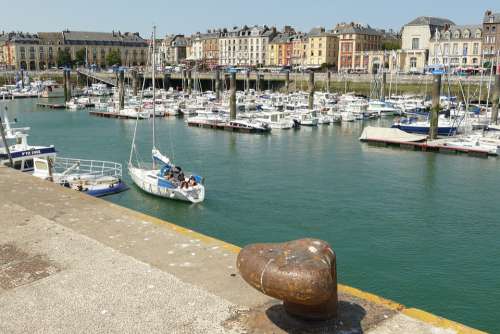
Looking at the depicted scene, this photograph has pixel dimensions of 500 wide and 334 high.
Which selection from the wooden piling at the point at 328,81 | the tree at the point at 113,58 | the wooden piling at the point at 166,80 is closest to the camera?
the wooden piling at the point at 328,81

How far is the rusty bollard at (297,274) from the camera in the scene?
6.37 meters

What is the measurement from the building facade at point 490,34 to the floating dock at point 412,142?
6425cm

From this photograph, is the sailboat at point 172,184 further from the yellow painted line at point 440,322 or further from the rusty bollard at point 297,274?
the rusty bollard at point 297,274

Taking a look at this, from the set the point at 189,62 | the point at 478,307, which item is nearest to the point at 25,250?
the point at 478,307

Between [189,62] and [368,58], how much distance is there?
5334 centimetres

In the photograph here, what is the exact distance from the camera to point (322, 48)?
12494 centimetres

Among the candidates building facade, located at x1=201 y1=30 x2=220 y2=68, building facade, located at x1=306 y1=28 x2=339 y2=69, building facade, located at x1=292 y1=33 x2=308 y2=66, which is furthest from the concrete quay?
building facade, located at x1=201 y1=30 x2=220 y2=68


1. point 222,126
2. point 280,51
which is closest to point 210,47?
point 280,51

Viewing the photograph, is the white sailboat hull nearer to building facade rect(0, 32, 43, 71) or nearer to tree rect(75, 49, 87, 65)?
tree rect(75, 49, 87, 65)

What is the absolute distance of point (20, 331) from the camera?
291 inches

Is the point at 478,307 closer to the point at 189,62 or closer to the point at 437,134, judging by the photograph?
the point at 437,134

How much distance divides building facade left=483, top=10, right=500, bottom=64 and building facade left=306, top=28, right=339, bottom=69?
3496 cm

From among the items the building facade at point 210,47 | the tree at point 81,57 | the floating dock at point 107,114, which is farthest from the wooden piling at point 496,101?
the tree at point 81,57

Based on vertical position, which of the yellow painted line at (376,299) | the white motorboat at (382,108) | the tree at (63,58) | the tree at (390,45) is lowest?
the yellow painted line at (376,299)
